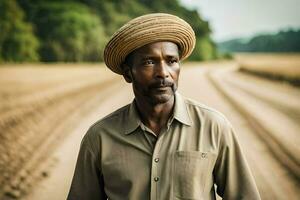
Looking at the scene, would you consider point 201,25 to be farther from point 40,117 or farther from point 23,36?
point 40,117

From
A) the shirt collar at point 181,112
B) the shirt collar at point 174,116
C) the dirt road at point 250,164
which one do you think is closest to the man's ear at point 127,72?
the shirt collar at point 174,116

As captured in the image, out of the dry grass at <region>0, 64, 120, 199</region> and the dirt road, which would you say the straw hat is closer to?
the dirt road

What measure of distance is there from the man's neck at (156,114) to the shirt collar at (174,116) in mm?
47

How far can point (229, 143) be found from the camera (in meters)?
1.96

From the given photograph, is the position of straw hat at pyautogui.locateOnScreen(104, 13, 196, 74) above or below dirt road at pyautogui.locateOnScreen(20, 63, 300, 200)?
above

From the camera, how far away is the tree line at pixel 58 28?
79.6 ft

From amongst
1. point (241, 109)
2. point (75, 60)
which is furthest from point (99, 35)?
point (241, 109)

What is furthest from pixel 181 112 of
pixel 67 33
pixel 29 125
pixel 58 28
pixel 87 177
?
pixel 67 33

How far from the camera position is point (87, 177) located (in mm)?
2135

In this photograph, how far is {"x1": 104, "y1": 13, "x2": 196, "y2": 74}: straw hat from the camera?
2021 millimetres

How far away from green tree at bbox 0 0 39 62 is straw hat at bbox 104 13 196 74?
22.1 m

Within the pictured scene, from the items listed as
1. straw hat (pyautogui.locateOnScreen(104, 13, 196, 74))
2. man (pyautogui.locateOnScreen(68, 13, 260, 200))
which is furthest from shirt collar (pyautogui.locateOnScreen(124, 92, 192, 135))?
straw hat (pyautogui.locateOnScreen(104, 13, 196, 74))

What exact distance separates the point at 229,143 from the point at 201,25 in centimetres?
6096

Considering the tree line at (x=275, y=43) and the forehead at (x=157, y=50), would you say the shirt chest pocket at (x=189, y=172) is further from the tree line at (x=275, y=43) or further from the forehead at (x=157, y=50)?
the tree line at (x=275, y=43)
